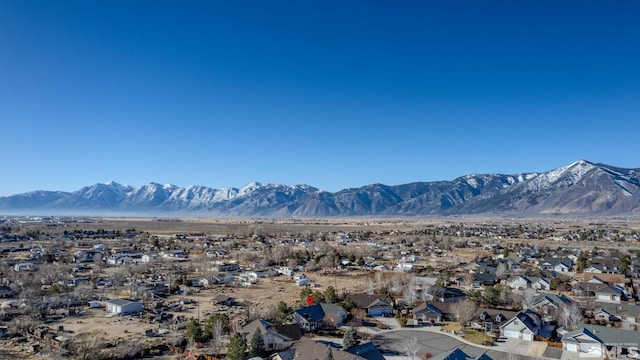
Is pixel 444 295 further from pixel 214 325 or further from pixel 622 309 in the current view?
pixel 214 325

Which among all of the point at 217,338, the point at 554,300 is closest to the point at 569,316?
the point at 554,300

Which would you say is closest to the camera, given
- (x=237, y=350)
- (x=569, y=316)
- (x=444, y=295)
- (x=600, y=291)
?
(x=237, y=350)

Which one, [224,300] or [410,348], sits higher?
[410,348]

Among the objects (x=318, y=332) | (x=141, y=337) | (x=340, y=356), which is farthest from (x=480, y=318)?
(x=141, y=337)

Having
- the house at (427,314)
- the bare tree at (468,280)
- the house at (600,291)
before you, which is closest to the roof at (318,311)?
the house at (427,314)

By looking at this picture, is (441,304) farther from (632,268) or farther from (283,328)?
(632,268)

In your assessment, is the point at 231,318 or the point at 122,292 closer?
the point at 231,318

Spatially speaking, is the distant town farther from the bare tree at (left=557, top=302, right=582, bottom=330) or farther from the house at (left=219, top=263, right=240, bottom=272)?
the house at (left=219, top=263, right=240, bottom=272)
